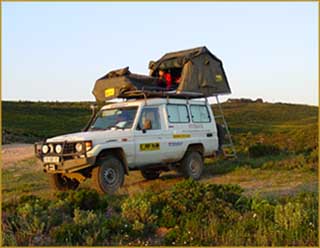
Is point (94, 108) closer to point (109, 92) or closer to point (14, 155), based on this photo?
point (109, 92)

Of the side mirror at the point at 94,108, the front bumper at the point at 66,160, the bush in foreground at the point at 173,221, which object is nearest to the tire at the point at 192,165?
the side mirror at the point at 94,108

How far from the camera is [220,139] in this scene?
1446 centimetres

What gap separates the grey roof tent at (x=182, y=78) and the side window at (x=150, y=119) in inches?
25.5

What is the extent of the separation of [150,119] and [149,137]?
0.49 metres

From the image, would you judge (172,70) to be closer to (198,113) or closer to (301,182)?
(198,113)

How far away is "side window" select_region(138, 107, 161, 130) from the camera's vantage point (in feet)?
37.9

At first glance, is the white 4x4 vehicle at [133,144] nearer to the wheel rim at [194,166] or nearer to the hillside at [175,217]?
the wheel rim at [194,166]

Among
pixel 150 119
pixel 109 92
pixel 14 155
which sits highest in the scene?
pixel 109 92

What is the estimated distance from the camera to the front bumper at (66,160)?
405 inches

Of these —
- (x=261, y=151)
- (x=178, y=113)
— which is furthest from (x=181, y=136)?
(x=261, y=151)

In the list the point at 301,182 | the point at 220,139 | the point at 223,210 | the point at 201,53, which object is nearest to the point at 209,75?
the point at 201,53

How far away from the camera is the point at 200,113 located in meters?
13.6

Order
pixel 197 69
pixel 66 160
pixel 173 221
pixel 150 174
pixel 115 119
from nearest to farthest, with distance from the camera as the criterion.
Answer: pixel 173 221 → pixel 66 160 → pixel 115 119 → pixel 150 174 → pixel 197 69

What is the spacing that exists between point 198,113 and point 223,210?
6.59 m
